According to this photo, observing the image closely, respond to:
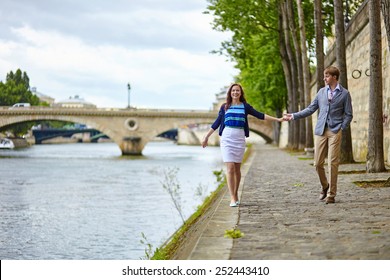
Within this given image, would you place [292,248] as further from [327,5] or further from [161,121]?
[161,121]

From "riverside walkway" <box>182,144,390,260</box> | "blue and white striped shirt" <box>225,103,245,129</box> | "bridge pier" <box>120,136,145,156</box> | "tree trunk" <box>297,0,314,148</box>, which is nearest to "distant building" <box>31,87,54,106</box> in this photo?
"bridge pier" <box>120,136,145,156</box>

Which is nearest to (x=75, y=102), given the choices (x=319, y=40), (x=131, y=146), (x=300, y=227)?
(x=131, y=146)

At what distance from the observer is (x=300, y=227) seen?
6.51 metres

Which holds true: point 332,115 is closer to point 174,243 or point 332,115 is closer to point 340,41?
point 174,243

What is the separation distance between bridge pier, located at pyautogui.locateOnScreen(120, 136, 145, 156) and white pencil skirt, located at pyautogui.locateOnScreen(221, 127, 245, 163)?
168 feet

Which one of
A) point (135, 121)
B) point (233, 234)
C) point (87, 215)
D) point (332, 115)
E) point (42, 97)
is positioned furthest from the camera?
point (135, 121)

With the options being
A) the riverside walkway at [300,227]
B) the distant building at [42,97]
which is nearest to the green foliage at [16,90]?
the distant building at [42,97]

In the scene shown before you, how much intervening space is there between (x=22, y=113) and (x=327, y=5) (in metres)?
34.2

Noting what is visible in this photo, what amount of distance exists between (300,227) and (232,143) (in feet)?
6.26

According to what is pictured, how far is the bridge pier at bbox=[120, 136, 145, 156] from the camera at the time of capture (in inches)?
2338

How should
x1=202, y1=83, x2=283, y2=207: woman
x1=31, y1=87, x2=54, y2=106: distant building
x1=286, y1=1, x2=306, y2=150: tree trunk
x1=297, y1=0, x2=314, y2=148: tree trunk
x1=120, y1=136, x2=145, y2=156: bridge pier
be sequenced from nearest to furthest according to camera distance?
x1=202, y1=83, x2=283, y2=207: woman
x1=297, y1=0, x2=314, y2=148: tree trunk
x1=286, y1=1, x2=306, y2=150: tree trunk
x1=31, y1=87, x2=54, y2=106: distant building
x1=120, y1=136, x2=145, y2=156: bridge pier

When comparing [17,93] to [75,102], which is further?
[75,102]

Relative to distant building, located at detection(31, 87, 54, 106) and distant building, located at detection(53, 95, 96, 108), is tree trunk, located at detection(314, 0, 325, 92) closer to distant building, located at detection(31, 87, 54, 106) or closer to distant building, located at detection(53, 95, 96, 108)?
distant building, located at detection(31, 87, 54, 106)
